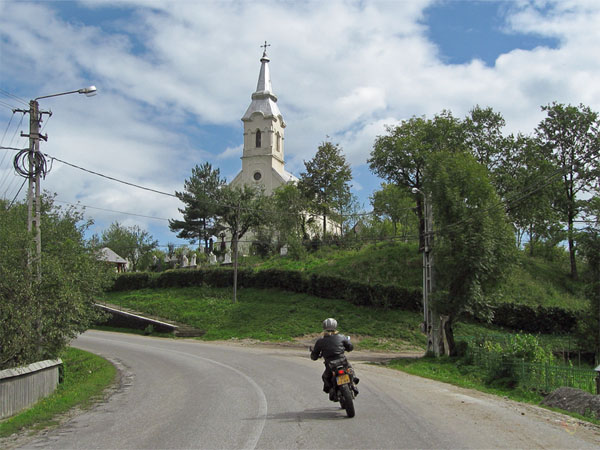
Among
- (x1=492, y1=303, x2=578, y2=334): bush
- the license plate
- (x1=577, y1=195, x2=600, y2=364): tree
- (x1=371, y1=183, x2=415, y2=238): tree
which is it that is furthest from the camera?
(x1=371, y1=183, x2=415, y2=238): tree

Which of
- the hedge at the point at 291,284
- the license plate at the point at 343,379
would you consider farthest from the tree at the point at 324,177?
the license plate at the point at 343,379

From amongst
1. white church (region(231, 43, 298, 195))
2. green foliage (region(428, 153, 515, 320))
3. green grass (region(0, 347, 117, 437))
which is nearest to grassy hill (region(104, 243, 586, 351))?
green foliage (region(428, 153, 515, 320))

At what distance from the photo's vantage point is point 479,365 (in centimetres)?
1959

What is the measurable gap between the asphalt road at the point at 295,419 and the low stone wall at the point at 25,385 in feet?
4.96

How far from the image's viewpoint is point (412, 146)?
38219 millimetres

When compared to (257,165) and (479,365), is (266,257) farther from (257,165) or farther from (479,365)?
(479,365)

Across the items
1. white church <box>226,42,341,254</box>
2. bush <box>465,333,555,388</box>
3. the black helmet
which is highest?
white church <box>226,42,341,254</box>

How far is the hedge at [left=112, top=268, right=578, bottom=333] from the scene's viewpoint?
33500 mm

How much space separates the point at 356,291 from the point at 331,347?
1053 inches

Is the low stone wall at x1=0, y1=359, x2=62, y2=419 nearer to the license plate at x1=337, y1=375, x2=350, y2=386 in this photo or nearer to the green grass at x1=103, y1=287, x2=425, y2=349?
the license plate at x1=337, y1=375, x2=350, y2=386

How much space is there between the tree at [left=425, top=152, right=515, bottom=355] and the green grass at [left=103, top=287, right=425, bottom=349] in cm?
777

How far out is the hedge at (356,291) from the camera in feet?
110

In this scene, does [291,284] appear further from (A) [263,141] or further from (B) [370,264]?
(A) [263,141]

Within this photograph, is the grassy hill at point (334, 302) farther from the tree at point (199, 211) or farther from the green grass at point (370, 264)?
the tree at point (199, 211)
